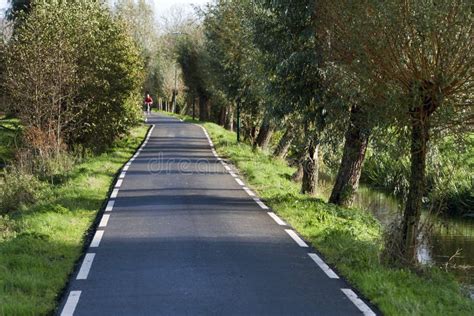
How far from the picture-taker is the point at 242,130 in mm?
41406

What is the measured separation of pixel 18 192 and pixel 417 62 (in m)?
11.3

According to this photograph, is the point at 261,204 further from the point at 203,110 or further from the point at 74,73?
the point at 203,110

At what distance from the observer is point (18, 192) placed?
16.5 m

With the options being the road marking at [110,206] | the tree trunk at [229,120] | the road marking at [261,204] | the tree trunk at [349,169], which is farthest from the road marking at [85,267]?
the tree trunk at [229,120]

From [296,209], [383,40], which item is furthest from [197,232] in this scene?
[383,40]

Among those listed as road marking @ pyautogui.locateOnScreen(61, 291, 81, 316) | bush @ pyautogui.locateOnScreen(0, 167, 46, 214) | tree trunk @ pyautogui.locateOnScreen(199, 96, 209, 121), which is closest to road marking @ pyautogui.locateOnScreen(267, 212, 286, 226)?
road marking @ pyautogui.locateOnScreen(61, 291, 81, 316)

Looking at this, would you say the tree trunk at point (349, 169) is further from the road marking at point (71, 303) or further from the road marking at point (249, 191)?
the road marking at point (71, 303)

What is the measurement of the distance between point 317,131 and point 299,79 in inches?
53.3

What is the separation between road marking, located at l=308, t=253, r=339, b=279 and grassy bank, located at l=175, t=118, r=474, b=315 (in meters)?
0.13

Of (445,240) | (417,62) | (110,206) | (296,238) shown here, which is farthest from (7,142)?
(417,62)

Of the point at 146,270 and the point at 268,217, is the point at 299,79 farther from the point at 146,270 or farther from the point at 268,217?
the point at 146,270

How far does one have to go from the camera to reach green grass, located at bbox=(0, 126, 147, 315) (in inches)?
281

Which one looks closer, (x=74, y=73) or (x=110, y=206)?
(x=110, y=206)

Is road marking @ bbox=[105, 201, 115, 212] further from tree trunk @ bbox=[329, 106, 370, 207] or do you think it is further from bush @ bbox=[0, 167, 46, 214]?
tree trunk @ bbox=[329, 106, 370, 207]
